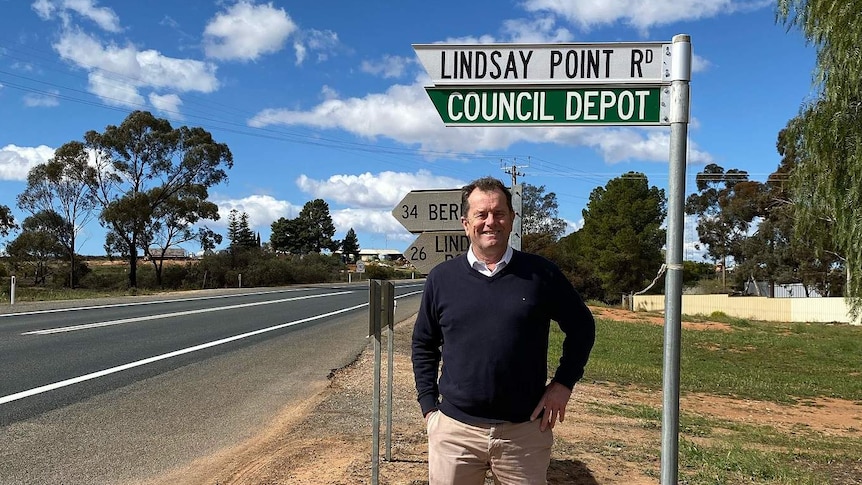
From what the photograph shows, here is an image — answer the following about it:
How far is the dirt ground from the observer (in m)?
5.16

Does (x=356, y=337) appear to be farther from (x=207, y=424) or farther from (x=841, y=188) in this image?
(x=841, y=188)

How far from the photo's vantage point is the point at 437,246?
19.4 ft

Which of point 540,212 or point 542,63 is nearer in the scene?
point 542,63

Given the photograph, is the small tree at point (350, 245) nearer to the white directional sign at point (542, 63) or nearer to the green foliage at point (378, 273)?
the green foliage at point (378, 273)

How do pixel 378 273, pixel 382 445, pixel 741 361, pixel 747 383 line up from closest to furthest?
1. pixel 382 445
2. pixel 747 383
3. pixel 741 361
4. pixel 378 273

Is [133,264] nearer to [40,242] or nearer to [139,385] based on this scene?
[40,242]

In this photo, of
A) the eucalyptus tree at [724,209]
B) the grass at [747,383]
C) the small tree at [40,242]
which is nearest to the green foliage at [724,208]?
the eucalyptus tree at [724,209]

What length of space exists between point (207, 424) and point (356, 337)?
8.51 meters

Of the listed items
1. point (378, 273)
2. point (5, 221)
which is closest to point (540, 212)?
point (378, 273)

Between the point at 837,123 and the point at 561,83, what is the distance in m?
6.58

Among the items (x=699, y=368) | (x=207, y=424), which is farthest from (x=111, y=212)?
(x=207, y=424)

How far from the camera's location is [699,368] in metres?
17.1

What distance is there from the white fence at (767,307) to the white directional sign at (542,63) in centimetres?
3871

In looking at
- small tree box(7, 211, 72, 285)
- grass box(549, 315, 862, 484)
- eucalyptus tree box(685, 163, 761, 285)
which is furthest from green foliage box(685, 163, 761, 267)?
small tree box(7, 211, 72, 285)
